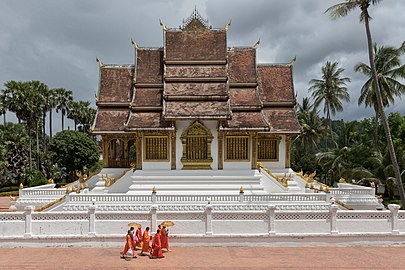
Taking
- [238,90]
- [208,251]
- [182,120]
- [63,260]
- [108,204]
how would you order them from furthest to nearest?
[238,90]
[182,120]
[108,204]
[208,251]
[63,260]

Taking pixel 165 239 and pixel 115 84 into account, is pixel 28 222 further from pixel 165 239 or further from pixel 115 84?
pixel 115 84

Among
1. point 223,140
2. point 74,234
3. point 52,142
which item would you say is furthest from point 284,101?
point 52,142

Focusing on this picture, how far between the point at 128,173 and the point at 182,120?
502 cm

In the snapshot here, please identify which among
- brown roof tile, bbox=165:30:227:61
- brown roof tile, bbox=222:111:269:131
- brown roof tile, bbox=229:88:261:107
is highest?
brown roof tile, bbox=165:30:227:61

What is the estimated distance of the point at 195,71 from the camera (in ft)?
72.8

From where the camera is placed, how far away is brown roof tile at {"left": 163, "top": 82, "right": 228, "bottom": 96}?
21172mm

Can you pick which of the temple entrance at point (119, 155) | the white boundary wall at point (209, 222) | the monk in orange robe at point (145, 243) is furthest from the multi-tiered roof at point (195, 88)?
the monk in orange robe at point (145, 243)

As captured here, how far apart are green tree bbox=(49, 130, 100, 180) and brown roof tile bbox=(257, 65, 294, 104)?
2871 cm

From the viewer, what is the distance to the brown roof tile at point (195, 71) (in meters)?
22.0

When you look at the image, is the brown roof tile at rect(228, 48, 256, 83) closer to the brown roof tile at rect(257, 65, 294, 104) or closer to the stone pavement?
the brown roof tile at rect(257, 65, 294, 104)

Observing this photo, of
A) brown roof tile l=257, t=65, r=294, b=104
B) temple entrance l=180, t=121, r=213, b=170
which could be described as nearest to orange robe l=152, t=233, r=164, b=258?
temple entrance l=180, t=121, r=213, b=170

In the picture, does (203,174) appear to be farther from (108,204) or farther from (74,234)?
(74,234)

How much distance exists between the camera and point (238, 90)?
22875 millimetres

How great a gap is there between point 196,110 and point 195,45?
18.2 ft
